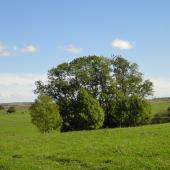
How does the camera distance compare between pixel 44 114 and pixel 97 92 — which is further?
pixel 97 92

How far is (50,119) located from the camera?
2709 inches

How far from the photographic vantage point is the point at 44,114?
68.0 metres

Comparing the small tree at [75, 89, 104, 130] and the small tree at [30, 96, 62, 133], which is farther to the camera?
the small tree at [75, 89, 104, 130]

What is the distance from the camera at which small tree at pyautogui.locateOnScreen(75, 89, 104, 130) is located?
76.2 meters

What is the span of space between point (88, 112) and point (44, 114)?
1070 cm

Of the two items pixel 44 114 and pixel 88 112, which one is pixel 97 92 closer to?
pixel 88 112

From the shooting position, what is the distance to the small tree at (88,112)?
76.2 meters

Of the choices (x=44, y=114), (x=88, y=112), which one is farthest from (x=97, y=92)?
(x=44, y=114)

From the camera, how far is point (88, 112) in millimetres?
76312

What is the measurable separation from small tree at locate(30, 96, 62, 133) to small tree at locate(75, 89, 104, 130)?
24.4 feet

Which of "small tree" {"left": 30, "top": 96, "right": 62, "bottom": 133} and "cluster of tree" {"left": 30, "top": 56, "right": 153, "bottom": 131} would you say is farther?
"cluster of tree" {"left": 30, "top": 56, "right": 153, "bottom": 131}

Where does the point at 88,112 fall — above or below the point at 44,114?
above

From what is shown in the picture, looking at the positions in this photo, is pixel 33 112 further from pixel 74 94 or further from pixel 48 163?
pixel 48 163

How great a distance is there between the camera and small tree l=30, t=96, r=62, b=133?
68125 millimetres
